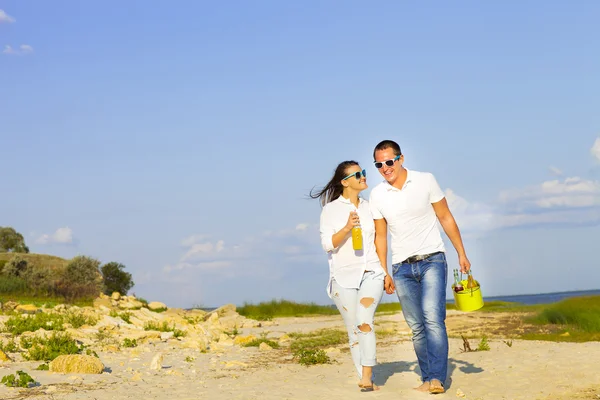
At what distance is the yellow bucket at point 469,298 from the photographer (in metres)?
7.52

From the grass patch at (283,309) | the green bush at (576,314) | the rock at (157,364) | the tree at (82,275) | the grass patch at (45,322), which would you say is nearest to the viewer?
the rock at (157,364)

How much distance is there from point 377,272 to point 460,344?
538 centimetres

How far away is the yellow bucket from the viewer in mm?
7523

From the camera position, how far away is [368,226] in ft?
24.1

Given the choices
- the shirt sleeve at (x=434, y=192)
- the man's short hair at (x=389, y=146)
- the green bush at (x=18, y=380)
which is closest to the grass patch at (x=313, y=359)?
the green bush at (x=18, y=380)

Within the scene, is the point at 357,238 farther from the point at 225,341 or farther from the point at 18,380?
the point at 225,341

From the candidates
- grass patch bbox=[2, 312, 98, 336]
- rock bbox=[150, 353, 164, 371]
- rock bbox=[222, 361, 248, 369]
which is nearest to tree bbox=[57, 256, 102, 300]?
grass patch bbox=[2, 312, 98, 336]

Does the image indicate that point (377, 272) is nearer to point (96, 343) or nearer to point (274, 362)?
point (274, 362)

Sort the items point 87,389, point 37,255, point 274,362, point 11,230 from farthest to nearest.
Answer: point 11,230 < point 37,255 < point 274,362 < point 87,389

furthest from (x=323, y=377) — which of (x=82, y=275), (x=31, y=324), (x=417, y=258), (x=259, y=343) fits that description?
(x=82, y=275)

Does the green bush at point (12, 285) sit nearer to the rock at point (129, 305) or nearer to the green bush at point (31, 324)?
the rock at point (129, 305)

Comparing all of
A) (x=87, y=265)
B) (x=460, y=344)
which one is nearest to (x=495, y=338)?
(x=460, y=344)

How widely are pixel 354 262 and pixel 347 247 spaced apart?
17 cm

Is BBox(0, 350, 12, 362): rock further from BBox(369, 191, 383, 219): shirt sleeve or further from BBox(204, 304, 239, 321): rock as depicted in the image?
BBox(204, 304, 239, 321): rock
